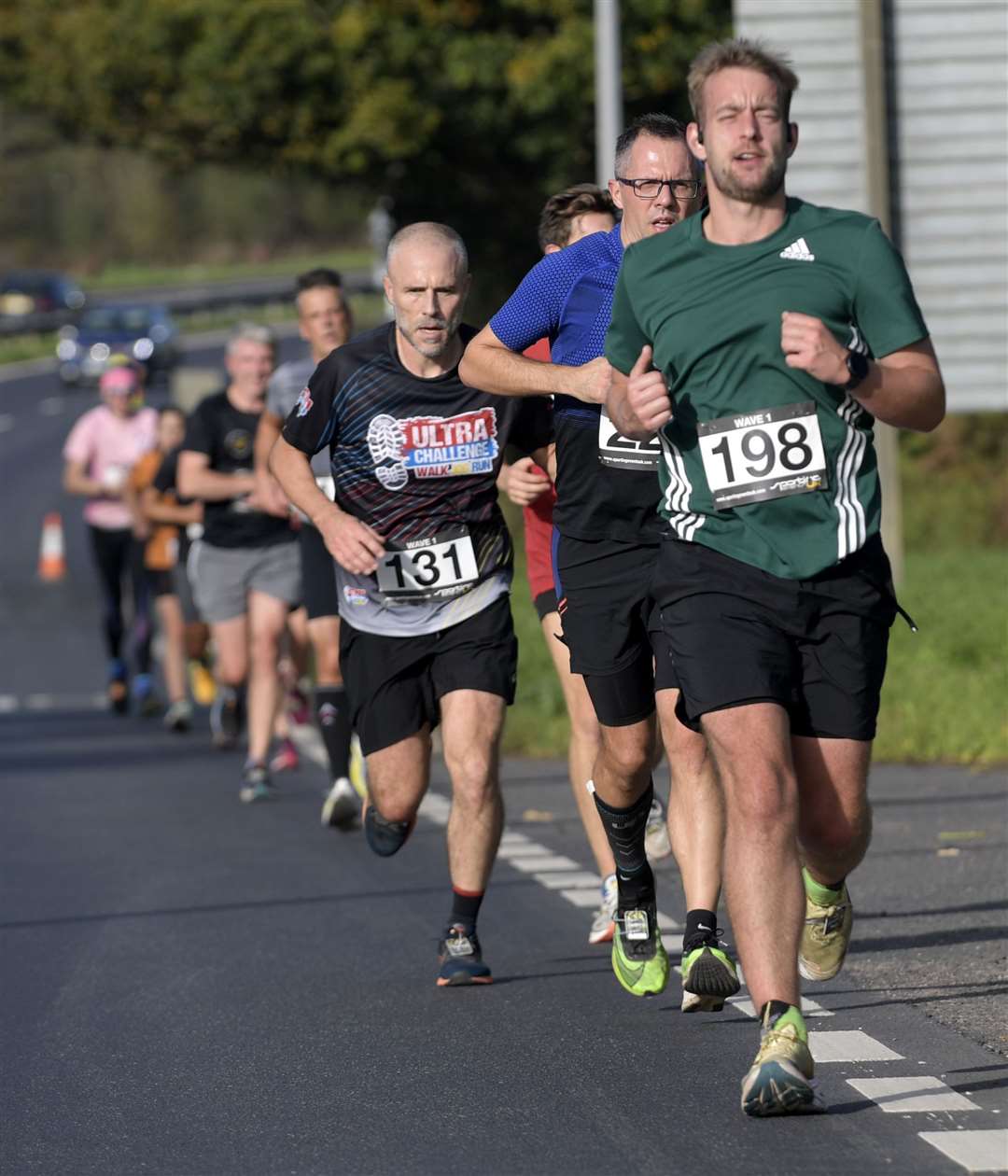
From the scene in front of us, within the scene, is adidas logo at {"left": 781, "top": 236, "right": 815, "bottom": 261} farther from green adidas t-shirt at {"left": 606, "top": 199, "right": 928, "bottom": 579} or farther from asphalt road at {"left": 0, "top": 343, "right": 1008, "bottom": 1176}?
asphalt road at {"left": 0, "top": 343, "right": 1008, "bottom": 1176}

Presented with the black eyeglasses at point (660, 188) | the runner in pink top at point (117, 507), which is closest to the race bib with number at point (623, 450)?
the black eyeglasses at point (660, 188)

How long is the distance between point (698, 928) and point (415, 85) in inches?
898

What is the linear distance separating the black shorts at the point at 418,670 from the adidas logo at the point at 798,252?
8.49 feet

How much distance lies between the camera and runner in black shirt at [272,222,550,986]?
26.9 feet

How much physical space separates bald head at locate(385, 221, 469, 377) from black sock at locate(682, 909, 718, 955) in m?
2.01

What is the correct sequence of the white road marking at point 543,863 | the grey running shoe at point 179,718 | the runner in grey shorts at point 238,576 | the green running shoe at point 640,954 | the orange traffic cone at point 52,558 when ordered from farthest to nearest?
the orange traffic cone at point 52,558, the grey running shoe at point 179,718, the runner in grey shorts at point 238,576, the white road marking at point 543,863, the green running shoe at point 640,954

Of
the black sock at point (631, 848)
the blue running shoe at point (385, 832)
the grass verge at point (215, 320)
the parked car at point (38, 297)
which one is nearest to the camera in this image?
the black sock at point (631, 848)

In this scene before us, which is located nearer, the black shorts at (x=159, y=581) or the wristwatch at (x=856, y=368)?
the wristwatch at (x=856, y=368)

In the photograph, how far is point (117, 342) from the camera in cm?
5816

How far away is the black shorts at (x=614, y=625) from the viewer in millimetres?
7547

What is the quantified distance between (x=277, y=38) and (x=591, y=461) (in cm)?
2206

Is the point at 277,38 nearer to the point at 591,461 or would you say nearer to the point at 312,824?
the point at 312,824

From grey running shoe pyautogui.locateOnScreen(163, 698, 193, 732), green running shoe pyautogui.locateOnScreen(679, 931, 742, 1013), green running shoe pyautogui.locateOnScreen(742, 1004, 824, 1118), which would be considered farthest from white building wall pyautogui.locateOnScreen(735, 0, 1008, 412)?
green running shoe pyautogui.locateOnScreen(742, 1004, 824, 1118)

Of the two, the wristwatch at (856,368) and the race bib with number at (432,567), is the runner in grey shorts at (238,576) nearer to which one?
the race bib with number at (432,567)
